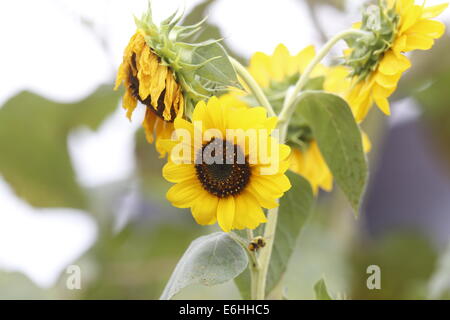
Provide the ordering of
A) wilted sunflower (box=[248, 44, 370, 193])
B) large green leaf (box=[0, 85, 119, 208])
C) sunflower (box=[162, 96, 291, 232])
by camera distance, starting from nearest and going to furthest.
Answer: sunflower (box=[162, 96, 291, 232]) → wilted sunflower (box=[248, 44, 370, 193]) → large green leaf (box=[0, 85, 119, 208])

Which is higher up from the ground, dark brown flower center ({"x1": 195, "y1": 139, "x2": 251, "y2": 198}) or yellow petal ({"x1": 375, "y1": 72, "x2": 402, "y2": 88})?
yellow petal ({"x1": 375, "y1": 72, "x2": 402, "y2": 88})

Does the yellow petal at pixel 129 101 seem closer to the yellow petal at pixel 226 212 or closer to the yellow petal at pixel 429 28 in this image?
the yellow petal at pixel 226 212

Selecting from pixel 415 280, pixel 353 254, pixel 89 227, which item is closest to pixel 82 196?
pixel 89 227

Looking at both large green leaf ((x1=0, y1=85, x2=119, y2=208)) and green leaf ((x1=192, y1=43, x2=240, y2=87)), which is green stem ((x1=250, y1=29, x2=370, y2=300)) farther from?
large green leaf ((x1=0, y1=85, x2=119, y2=208))

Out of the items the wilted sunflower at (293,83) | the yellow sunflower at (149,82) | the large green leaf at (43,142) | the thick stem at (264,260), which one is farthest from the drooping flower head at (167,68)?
the large green leaf at (43,142)

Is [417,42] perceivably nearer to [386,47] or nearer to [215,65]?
[386,47]

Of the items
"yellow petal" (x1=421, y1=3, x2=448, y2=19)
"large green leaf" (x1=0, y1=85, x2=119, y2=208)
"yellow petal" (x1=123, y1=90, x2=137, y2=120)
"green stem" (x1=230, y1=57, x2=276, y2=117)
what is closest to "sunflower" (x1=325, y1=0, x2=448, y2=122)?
"yellow petal" (x1=421, y1=3, x2=448, y2=19)

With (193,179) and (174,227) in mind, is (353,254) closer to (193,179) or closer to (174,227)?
(174,227)
